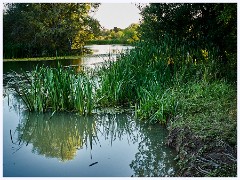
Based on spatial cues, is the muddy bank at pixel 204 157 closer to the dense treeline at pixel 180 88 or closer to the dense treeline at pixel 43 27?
the dense treeline at pixel 180 88

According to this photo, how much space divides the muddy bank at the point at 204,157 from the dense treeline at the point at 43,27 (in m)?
18.3

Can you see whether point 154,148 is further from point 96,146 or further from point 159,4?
point 159,4

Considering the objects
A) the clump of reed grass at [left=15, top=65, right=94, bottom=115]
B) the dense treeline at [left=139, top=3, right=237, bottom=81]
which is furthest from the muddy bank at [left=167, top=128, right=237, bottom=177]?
the dense treeline at [left=139, top=3, right=237, bottom=81]

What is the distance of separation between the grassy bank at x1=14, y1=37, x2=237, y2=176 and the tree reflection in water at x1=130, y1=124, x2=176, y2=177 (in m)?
0.14

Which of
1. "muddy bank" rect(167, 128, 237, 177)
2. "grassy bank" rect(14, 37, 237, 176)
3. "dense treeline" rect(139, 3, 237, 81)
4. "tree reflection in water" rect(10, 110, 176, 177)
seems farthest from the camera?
"dense treeline" rect(139, 3, 237, 81)

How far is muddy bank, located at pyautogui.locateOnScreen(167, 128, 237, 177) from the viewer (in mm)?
3248

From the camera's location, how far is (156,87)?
603cm

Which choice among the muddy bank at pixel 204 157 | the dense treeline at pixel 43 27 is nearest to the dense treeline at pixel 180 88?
the muddy bank at pixel 204 157

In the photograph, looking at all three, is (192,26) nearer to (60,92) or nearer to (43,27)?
(60,92)

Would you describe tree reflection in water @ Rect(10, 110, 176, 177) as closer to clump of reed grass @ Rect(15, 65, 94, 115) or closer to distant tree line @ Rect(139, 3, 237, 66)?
clump of reed grass @ Rect(15, 65, 94, 115)

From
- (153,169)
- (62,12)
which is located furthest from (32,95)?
(62,12)

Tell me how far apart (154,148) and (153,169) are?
0.66m

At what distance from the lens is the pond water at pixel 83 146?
12.7 ft

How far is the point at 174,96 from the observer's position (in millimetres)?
5617
